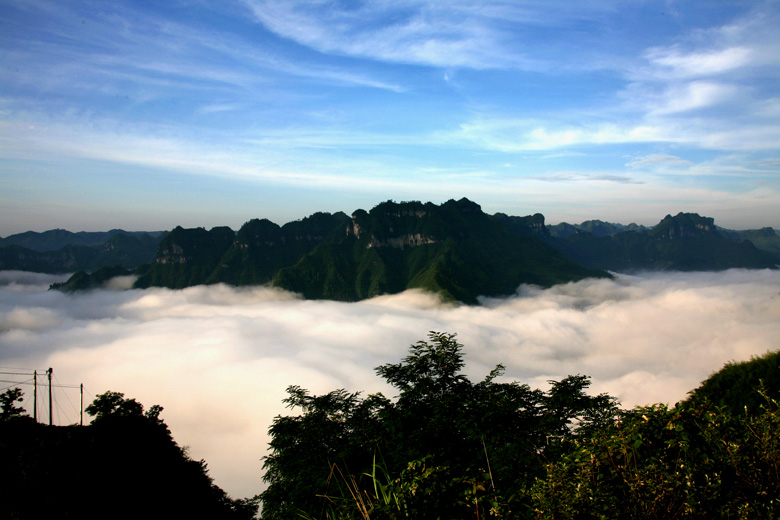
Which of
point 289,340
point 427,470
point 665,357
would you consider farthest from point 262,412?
point 665,357

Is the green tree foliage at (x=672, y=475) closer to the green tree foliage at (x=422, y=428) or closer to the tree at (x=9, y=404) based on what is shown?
the green tree foliage at (x=422, y=428)

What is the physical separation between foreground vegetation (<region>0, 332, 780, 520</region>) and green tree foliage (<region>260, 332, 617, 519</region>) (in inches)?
3.2

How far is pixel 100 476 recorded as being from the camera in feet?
72.5

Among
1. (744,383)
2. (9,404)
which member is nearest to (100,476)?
(9,404)

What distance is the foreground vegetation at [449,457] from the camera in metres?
5.01

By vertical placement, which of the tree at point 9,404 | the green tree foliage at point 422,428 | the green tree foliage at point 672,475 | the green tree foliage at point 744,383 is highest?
the green tree foliage at point 672,475

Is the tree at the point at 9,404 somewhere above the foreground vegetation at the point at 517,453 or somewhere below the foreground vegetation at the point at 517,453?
below

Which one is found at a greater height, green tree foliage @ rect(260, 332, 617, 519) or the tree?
green tree foliage @ rect(260, 332, 617, 519)

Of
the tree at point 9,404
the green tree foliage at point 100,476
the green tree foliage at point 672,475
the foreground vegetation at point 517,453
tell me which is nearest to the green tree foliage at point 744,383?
the foreground vegetation at point 517,453

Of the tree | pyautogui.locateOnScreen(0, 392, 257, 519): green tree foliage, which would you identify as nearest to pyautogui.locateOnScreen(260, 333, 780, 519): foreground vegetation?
pyautogui.locateOnScreen(0, 392, 257, 519): green tree foliage

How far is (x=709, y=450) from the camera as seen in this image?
5617 mm

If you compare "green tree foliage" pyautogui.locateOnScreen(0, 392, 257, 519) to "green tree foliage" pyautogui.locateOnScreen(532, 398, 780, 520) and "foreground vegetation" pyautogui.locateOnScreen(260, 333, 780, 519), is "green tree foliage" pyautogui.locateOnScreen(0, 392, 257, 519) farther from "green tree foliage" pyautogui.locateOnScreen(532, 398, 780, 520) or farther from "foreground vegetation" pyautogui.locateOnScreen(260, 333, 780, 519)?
"green tree foliage" pyautogui.locateOnScreen(532, 398, 780, 520)

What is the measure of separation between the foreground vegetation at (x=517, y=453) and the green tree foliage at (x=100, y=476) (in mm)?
9952

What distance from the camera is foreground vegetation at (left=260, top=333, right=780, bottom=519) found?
16.1ft
